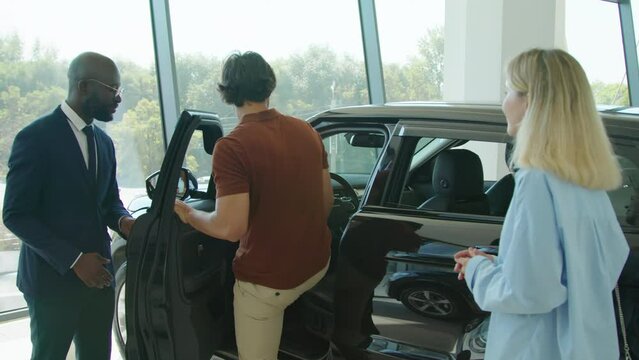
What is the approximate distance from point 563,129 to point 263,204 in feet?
2.95

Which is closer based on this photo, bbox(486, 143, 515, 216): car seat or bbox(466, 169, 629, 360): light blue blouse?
bbox(466, 169, 629, 360): light blue blouse

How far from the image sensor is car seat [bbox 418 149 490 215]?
2.12 metres

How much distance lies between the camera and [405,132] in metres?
2.02

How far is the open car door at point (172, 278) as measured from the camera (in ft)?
5.83

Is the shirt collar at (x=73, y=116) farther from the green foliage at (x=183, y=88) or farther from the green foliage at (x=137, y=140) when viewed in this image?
the green foliage at (x=137, y=140)

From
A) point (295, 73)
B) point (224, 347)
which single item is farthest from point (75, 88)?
point (295, 73)

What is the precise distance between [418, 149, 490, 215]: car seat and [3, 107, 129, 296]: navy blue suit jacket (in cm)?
122

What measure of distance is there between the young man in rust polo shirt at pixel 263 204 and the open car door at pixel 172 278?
10cm

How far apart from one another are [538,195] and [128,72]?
146 inches

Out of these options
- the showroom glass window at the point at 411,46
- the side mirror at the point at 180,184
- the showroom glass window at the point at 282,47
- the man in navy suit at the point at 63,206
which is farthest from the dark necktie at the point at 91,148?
the showroom glass window at the point at 411,46

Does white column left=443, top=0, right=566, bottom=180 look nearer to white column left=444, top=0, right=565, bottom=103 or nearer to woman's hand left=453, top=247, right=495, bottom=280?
white column left=444, top=0, right=565, bottom=103

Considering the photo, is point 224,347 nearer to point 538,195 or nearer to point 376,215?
point 376,215

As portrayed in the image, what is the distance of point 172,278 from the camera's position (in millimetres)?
1851

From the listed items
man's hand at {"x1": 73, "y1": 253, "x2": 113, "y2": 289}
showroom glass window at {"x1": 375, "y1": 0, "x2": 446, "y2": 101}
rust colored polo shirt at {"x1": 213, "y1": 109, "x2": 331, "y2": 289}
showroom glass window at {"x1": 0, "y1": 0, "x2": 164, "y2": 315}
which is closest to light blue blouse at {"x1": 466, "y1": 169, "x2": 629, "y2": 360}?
rust colored polo shirt at {"x1": 213, "y1": 109, "x2": 331, "y2": 289}
